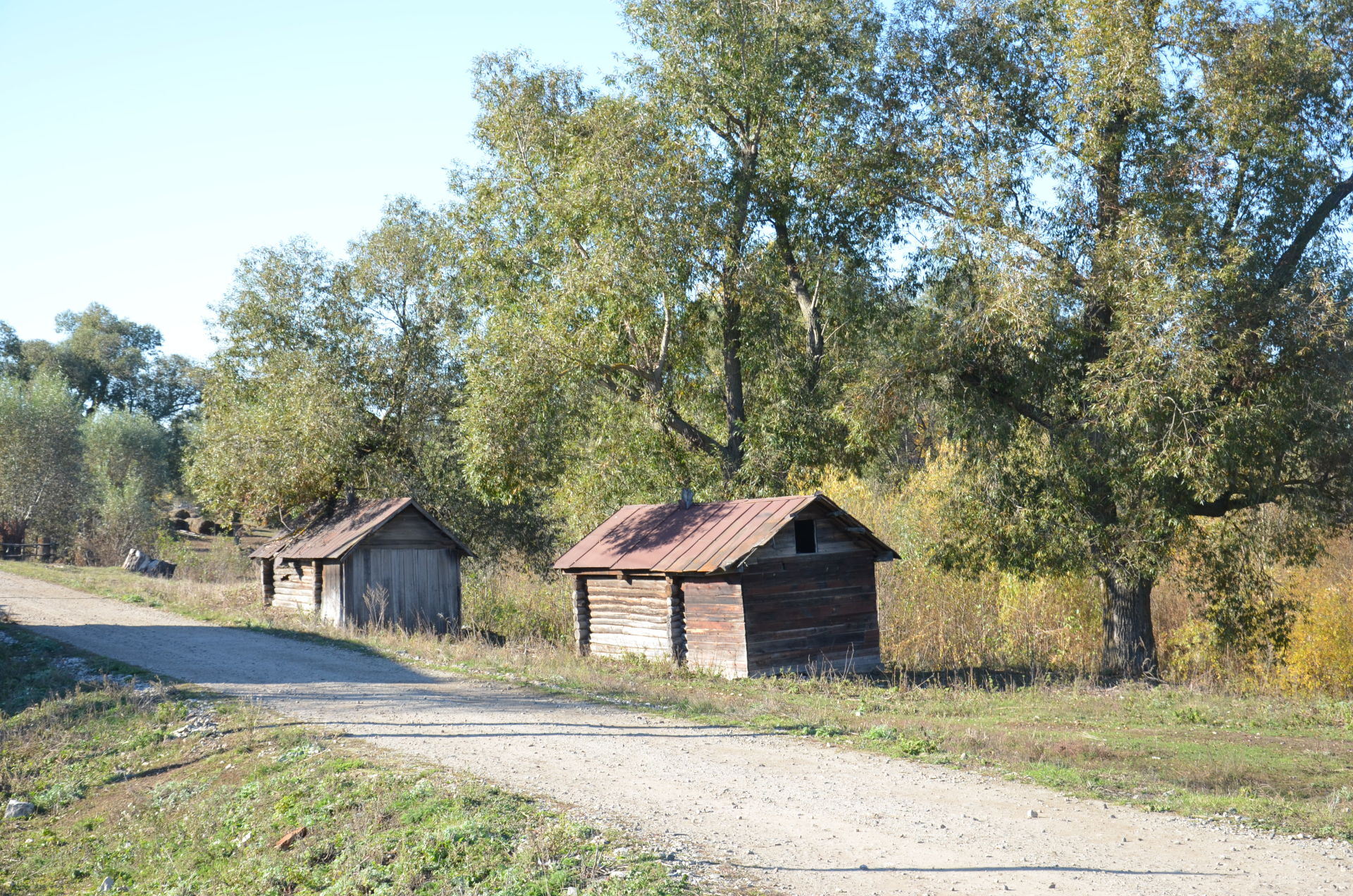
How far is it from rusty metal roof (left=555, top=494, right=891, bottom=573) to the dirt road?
5226 mm

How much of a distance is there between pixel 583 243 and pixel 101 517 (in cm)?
3565

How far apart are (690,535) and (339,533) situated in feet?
42.4

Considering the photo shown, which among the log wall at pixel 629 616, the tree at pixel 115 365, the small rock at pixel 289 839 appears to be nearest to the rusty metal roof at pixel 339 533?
the log wall at pixel 629 616

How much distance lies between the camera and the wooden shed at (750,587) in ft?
63.2

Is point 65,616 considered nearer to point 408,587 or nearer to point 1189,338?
point 408,587

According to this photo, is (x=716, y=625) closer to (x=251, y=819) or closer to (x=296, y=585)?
(x=251, y=819)

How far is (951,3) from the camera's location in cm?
2153

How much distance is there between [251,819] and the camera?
33.0 ft

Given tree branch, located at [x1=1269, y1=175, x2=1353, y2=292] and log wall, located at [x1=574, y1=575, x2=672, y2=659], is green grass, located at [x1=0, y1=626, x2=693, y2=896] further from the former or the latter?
tree branch, located at [x1=1269, y1=175, x2=1353, y2=292]

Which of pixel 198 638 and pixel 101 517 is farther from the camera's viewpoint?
pixel 101 517

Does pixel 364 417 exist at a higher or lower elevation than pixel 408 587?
higher

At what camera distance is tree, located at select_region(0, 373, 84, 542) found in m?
49.4

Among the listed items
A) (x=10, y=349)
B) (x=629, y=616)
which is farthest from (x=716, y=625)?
(x=10, y=349)

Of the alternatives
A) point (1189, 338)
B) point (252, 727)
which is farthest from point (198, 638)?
point (1189, 338)
